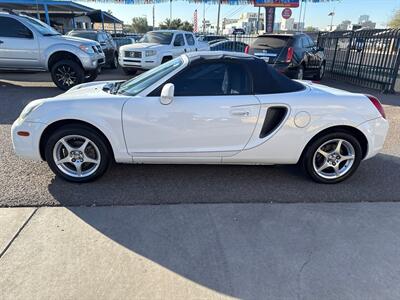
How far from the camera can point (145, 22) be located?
277ft

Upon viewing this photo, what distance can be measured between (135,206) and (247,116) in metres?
1.55

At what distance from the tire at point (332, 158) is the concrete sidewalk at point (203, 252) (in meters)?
0.54

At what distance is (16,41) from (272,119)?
866 centimetres

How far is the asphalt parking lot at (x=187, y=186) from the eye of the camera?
3.56m

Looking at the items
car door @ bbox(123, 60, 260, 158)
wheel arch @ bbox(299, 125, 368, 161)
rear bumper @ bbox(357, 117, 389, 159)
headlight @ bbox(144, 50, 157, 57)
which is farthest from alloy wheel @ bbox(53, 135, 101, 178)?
headlight @ bbox(144, 50, 157, 57)

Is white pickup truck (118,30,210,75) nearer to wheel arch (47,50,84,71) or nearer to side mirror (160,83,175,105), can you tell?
wheel arch (47,50,84,71)

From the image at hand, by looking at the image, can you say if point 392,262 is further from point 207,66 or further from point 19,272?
point 19,272

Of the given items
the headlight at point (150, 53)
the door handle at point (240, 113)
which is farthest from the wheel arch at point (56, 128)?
the headlight at point (150, 53)

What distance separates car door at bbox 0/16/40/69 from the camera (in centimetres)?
933

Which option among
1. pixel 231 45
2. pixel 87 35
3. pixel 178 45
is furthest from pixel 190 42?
pixel 231 45

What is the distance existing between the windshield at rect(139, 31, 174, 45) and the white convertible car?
31.3ft

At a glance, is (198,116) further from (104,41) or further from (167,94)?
(104,41)

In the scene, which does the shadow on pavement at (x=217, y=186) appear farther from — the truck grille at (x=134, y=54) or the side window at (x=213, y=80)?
the truck grille at (x=134, y=54)

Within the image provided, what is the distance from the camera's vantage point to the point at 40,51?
9344 millimetres
